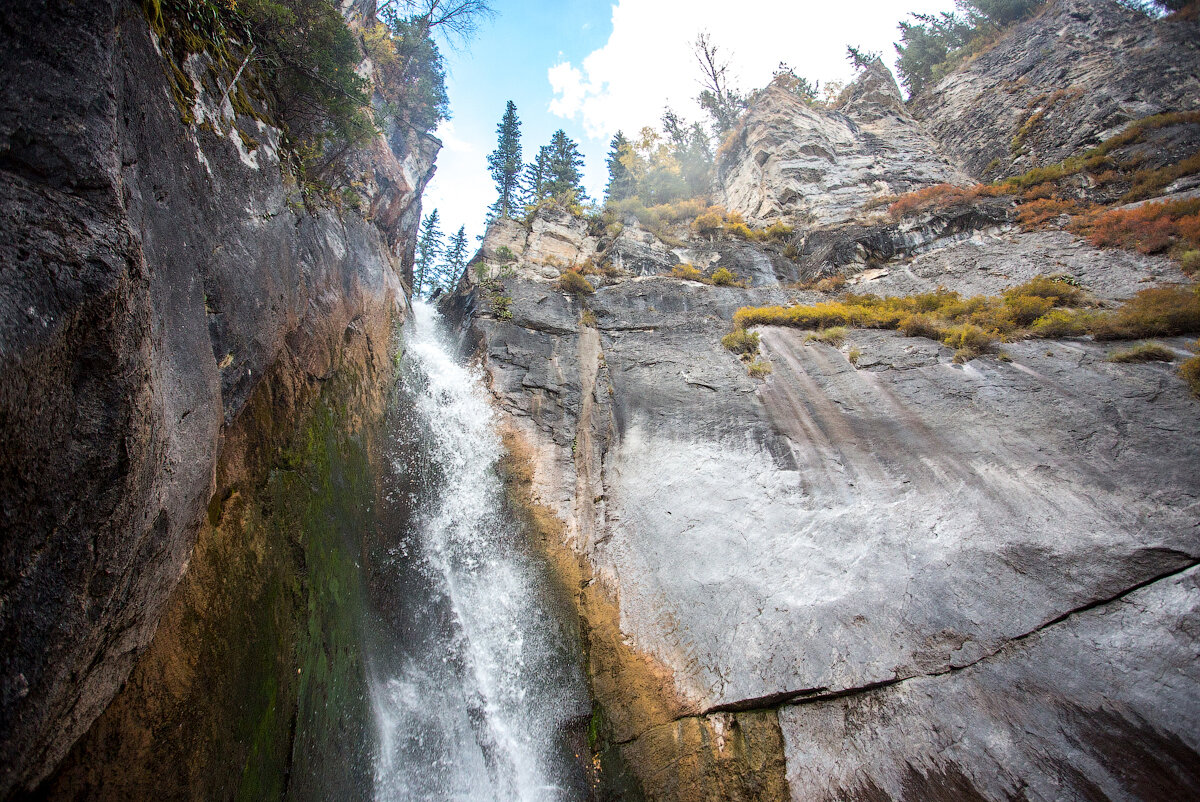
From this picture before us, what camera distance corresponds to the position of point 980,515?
303 inches

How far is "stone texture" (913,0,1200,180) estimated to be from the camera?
17.2 meters

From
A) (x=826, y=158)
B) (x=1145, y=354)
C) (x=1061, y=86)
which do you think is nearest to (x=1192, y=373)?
(x=1145, y=354)

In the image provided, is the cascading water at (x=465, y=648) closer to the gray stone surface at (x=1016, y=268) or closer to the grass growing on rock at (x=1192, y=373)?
the grass growing on rock at (x=1192, y=373)

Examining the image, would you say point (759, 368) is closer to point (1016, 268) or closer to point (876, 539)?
point (876, 539)

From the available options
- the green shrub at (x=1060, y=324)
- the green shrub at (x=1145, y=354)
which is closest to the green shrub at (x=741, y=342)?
the green shrub at (x=1060, y=324)

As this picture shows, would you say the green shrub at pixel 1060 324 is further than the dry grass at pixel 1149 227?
No

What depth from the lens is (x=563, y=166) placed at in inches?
1300

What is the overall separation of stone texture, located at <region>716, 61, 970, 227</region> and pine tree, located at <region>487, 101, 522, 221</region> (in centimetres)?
1447

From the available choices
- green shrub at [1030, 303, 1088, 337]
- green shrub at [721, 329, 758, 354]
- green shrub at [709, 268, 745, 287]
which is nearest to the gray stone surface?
green shrub at [1030, 303, 1088, 337]

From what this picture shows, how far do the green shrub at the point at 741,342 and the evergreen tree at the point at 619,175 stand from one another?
23044 mm

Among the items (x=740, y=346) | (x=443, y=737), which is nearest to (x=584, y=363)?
(x=740, y=346)

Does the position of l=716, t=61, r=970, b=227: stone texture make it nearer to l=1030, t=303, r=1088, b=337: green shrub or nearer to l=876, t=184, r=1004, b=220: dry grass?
l=876, t=184, r=1004, b=220: dry grass

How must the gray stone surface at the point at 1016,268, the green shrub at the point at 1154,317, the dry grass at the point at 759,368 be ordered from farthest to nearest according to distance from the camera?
1. the dry grass at the point at 759,368
2. the gray stone surface at the point at 1016,268
3. the green shrub at the point at 1154,317

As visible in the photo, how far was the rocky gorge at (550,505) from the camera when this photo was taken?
11.0 feet
